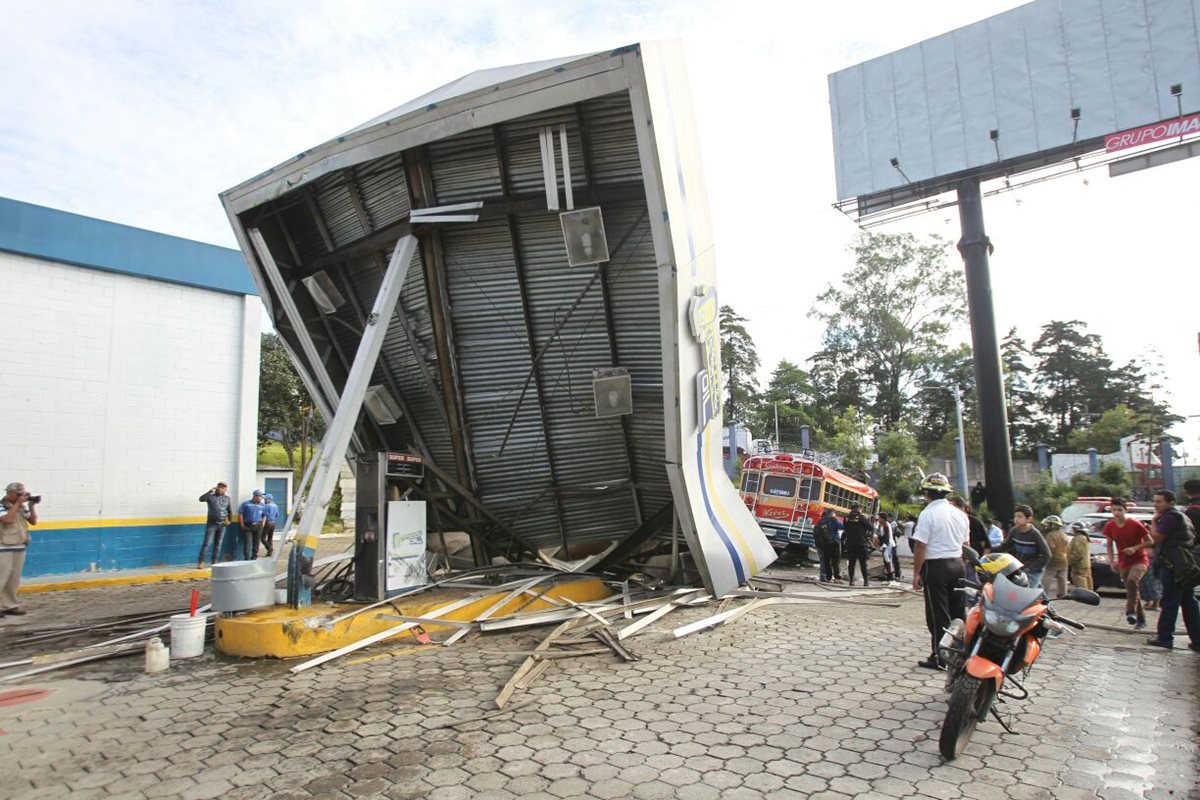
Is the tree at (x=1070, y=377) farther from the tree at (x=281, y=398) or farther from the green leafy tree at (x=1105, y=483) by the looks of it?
the tree at (x=281, y=398)

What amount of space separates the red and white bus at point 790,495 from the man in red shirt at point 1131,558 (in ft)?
31.4

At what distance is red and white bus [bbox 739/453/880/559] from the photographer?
62.1ft

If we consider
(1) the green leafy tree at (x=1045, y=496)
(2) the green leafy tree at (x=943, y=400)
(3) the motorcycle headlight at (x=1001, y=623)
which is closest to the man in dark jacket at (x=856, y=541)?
(3) the motorcycle headlight at (x=1001, y=623)

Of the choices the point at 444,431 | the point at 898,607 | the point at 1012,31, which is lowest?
the point at 898,607

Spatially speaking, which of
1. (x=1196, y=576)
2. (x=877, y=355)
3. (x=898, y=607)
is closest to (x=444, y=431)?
(x=898, y=607)

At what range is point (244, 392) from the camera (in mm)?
15602

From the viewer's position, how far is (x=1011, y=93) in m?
24.3

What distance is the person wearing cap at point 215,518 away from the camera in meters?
14.1

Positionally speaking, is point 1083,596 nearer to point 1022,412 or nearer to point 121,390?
point 121,390

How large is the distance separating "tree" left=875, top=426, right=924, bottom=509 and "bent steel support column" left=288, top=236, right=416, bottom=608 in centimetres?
3099

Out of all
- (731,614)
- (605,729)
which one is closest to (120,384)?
(731,614)

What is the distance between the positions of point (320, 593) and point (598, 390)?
4.37 m

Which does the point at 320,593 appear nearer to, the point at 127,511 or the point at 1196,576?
the point at 127,511

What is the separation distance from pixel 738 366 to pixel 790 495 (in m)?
39.2
